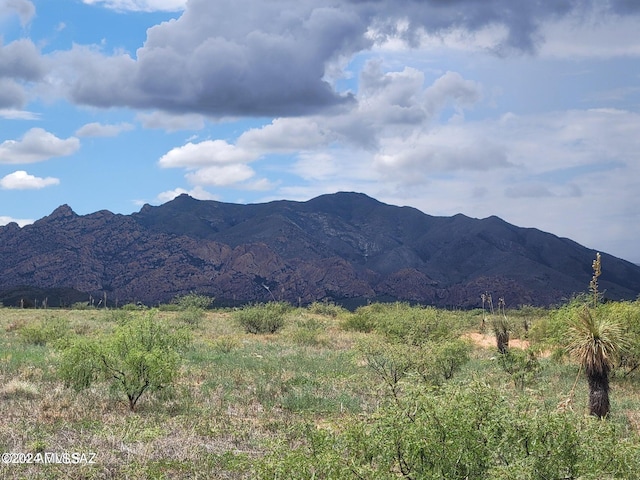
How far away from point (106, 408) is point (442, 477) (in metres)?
10.2

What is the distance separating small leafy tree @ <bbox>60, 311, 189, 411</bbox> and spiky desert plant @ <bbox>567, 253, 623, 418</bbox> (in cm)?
1111

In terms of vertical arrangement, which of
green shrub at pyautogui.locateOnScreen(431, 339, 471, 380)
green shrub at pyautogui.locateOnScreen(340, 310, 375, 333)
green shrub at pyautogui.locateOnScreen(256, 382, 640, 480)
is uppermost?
green shrub at pyautogui.locateOnScreen(256, 382, 640, 480)

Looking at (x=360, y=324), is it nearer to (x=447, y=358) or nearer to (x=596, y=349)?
(x=447, y=358)

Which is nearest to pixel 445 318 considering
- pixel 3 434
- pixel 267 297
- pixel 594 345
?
pixel 594 345

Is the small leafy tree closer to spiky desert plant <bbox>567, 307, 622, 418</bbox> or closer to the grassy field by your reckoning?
the grassy field

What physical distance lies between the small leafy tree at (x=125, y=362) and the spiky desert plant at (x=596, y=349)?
1111 centimetres

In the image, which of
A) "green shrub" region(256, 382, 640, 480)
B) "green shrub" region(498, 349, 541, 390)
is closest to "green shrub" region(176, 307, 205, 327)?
"green shrub" region(498, 349, 541, 390)

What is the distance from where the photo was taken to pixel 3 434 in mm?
10336

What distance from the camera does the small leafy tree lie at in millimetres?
14148

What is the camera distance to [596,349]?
14.3 metres

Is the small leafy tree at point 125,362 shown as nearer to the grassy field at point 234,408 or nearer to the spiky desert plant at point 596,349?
the grassy field at point 234,408

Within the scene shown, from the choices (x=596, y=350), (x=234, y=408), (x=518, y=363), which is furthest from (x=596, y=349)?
(x=234, y=408)

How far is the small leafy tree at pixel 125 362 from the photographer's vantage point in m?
14.1

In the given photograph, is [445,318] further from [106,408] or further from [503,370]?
[106,408]
